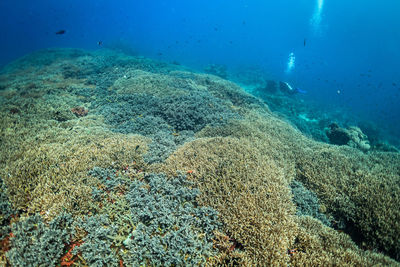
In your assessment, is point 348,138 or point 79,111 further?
point 348,138

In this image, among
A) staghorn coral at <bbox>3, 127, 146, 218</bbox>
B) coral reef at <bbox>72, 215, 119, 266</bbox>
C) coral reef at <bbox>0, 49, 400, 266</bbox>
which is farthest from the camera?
staghorn coral at <bbox>3, 127, 146, 218</bbox>

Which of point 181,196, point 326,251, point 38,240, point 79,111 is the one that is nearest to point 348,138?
point 326,251

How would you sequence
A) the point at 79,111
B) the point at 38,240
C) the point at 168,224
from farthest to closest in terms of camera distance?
the point at 79,111
the point at 168,224
the point at 38,240

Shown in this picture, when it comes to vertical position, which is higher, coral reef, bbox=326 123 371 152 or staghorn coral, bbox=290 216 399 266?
staghorn coral, bbox=290 216 399 266

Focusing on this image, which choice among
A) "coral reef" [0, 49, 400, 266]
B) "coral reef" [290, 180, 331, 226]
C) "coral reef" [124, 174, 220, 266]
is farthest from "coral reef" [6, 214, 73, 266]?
"coral reef" [290, 180, 331, 226]

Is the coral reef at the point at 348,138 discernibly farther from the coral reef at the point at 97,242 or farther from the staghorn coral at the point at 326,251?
the coral reef at the point at 97,242

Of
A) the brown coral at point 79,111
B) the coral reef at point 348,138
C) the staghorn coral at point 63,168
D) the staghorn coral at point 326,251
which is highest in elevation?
the staghorn coral at point 63,168

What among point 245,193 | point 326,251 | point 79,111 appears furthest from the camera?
point 79,111

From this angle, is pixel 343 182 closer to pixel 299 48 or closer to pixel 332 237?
pixel 332 237

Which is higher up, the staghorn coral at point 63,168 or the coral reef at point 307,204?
the staghorn coral at point 63,168

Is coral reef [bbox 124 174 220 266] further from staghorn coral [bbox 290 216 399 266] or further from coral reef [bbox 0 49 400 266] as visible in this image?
staghorn coral [bbox 290 216 399 266]

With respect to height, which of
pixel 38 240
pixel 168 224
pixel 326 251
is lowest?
pixel 326 251

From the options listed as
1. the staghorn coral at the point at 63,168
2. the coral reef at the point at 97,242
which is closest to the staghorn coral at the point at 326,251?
the coral reef at the point at 97,242

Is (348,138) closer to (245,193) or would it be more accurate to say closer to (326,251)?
(326,251)
